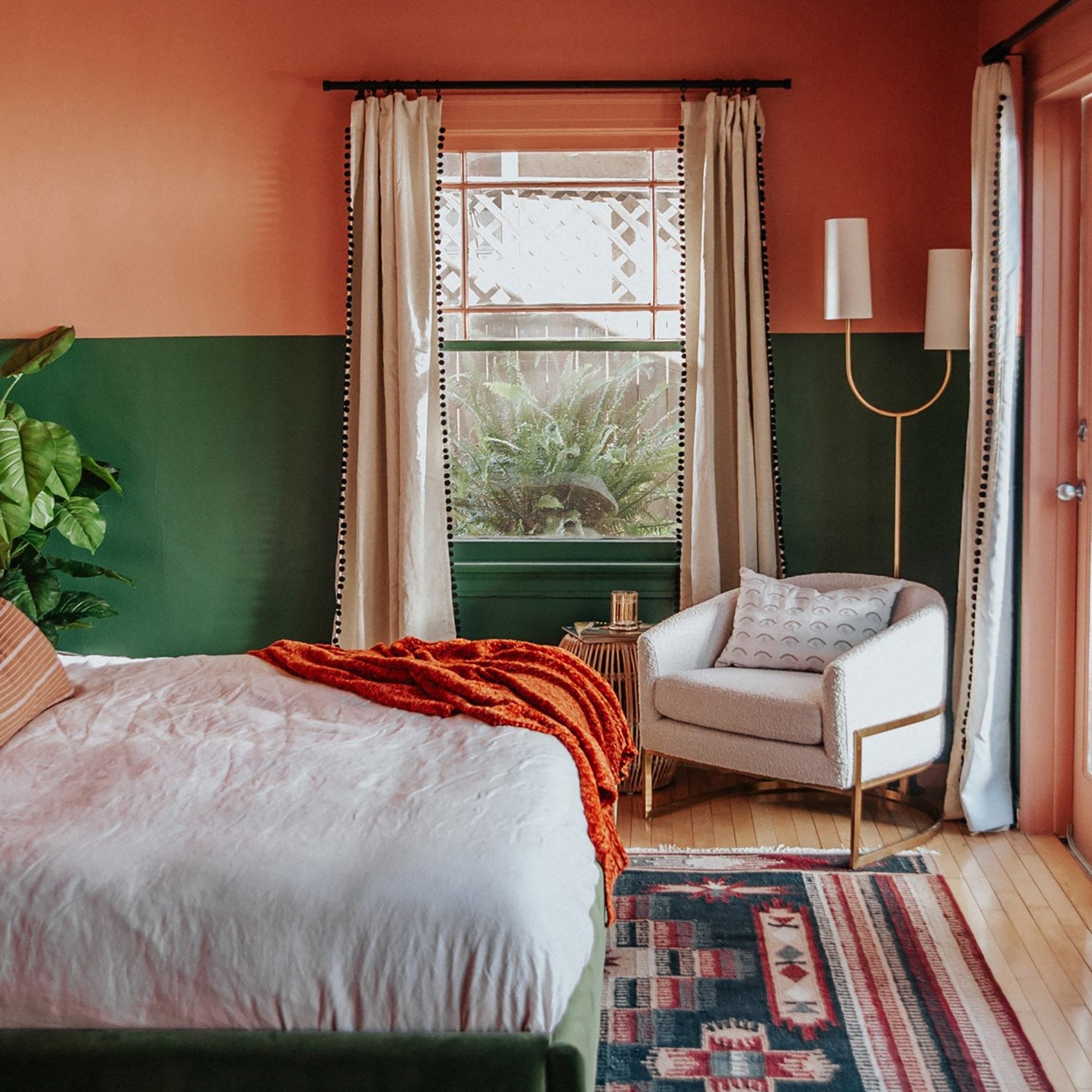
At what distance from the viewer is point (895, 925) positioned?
332 centimetres

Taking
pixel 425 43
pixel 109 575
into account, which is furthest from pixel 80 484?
pixel 425 43

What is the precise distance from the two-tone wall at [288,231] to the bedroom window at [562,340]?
0.38m

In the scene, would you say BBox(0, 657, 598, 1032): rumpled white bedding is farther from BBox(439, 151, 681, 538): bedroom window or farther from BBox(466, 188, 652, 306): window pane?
BBox(466, 188, 652, 306): window pane

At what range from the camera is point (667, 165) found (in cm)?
464

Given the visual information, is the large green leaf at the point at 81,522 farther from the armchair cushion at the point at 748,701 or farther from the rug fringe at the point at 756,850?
the rug fringe at the point at 756,850

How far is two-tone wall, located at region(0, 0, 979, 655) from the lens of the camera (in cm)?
447

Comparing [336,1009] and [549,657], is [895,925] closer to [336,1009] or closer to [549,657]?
[549,657]

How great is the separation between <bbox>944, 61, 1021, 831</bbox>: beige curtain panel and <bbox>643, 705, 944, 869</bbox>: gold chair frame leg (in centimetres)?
15

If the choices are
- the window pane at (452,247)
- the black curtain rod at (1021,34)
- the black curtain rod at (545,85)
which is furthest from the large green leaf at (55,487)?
the black curtain rod at (1021,34)

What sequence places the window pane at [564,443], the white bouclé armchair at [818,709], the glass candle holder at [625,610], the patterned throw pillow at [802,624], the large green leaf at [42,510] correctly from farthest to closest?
the window pane at [564,443] < the glass candle holder at [625,610] < the large green leaf at [42,510] < the patterned throw pillow at [802,624] < the white bouclé armchair at [818,709]

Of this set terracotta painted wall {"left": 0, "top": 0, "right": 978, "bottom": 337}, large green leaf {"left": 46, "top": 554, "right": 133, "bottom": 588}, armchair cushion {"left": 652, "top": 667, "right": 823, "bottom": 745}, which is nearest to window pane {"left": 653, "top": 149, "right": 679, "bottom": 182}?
terracotta painted wall {"left": 0, "top": 0, "right": 978, "bottom": 337}

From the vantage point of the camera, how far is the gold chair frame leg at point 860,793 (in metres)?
Result: 3.71

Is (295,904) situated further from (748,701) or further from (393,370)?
(393,370)

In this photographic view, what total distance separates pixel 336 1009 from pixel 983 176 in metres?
3.17
